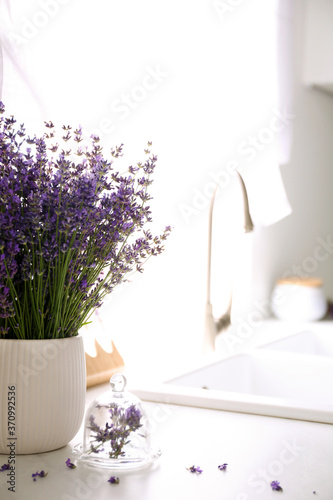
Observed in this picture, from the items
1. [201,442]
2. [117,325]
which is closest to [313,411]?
[201,442]

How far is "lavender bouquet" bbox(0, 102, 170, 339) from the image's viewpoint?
31.7 inches

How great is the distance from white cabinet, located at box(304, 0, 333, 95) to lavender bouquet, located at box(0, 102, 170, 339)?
220cm

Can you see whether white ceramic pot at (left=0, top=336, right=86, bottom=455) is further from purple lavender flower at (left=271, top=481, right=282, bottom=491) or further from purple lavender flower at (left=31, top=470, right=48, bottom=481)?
purple lavender flower at (left=271, top=481, right=282, bottom=491)

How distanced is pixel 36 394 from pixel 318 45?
8.00ft

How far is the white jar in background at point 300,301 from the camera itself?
250 cm

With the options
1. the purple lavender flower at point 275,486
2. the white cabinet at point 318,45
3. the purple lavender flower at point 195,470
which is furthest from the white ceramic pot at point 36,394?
the white cabinet at point 318,45

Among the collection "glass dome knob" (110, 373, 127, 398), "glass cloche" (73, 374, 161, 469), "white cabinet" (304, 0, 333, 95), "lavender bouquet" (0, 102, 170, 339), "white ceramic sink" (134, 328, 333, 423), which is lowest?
"white ceramic sink" (134, 328, 333, 423)

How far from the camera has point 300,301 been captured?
250 cm

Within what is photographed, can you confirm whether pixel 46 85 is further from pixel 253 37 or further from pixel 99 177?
pixel 253 37

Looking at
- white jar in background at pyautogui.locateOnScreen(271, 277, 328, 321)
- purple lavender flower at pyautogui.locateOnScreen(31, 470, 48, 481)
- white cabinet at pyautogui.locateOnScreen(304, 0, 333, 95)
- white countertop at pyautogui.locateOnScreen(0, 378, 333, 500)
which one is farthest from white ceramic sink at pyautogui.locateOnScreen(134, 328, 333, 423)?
white cabinet at pyautogui.locateOnScreen(304, 0, 333, 95)

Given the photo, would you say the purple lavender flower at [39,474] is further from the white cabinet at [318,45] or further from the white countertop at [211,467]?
the white cabinet at [318,45]

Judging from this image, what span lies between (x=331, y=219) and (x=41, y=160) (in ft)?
8.57

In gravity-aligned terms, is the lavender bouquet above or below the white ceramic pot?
above

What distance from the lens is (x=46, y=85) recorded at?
134cm
